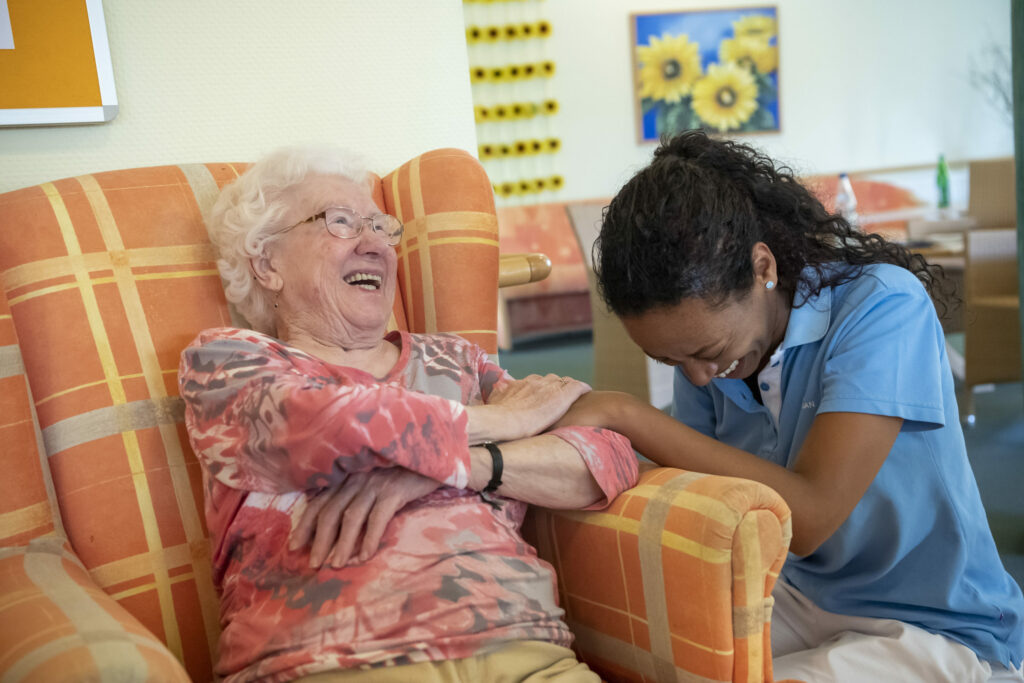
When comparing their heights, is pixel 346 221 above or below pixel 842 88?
below

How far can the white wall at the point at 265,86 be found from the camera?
165cm

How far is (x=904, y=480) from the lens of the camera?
122cm

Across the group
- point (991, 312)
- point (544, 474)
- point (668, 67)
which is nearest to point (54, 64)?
point (544, 474)

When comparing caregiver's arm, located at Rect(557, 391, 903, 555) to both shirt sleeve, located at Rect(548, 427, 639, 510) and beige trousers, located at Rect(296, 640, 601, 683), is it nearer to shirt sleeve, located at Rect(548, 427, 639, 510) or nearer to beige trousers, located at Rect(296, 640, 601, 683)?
shirt sleeve, located at Rect(548, 427, 639, 510)

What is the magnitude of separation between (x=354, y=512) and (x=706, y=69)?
6.88 m

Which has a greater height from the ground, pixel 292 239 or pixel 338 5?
pixel 338 5

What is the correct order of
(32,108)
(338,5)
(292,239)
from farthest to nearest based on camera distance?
(338,5) → (32,108) → (292,239)

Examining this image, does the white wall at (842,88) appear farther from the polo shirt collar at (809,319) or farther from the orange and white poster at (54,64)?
the polo shirt collar at (809,319)

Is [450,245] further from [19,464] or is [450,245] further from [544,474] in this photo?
[19,464]

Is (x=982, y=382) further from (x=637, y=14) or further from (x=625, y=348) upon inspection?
(x=637, y=14)

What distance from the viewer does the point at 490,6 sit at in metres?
6.78

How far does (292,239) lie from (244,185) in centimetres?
14

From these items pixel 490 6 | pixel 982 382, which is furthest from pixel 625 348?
pixel 490 6

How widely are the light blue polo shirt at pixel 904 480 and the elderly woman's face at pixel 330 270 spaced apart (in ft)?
2.14
